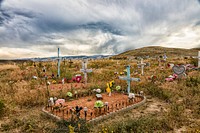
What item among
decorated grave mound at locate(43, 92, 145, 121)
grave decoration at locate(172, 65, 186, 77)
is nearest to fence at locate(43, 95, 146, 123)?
decorated grave mound at locate(43, 92, 145, 121)

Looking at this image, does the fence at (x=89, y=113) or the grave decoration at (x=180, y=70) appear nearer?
the fence at (x=89, y=113)

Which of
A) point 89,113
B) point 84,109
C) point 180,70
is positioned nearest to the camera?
point 84,109

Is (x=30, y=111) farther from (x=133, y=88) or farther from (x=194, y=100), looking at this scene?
(x=194, y=100)

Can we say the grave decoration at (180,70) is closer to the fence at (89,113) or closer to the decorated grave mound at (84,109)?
the decorated grave mound at (84,109)

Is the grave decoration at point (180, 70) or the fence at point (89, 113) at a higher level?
the grave decoration at point (180, 70)

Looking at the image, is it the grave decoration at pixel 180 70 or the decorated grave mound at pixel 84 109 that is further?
the grave decoration at pixel 180 70

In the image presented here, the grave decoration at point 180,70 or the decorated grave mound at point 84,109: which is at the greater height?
the grave decoration at point 180,70

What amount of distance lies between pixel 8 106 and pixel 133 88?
270 inches

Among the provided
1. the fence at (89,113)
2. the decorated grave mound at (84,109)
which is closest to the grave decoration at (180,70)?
the decorated grave mound at (84,109)

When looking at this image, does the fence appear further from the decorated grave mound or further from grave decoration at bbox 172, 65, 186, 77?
grave decoration at bbox 172, 65, 186, 77

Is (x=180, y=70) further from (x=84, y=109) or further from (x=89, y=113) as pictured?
(x=84, y=109)

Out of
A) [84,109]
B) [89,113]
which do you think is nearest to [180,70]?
[89,113]

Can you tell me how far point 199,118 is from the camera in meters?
6.15

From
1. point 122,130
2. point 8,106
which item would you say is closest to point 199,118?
point 122,130
